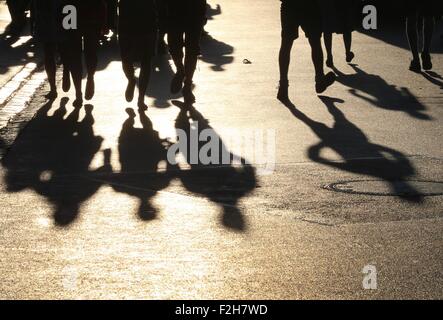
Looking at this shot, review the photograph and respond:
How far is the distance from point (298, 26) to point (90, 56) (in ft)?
7.42

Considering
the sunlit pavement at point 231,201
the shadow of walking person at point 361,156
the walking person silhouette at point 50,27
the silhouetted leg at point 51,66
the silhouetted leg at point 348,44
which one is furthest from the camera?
the silhouetted leg at point 348,44

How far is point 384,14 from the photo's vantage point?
2616cm

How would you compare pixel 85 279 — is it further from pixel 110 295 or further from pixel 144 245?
pixel 144 245

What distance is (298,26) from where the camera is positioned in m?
15.8

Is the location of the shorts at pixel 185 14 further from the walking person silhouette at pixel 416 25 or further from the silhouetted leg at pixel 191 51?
the walking person silhouette at pixel 416 25

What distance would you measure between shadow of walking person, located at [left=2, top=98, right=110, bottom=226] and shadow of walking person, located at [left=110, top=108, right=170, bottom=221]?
207mm

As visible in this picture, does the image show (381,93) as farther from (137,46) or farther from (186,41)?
(137,46)

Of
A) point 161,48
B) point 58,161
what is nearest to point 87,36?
point 58,161

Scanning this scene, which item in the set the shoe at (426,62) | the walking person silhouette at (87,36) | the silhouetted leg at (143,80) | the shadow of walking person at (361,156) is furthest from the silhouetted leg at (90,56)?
the shoe at (426,62)

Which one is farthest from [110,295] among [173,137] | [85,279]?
[173,137]

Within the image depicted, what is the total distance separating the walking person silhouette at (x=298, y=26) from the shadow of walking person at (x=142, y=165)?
6.75 ft

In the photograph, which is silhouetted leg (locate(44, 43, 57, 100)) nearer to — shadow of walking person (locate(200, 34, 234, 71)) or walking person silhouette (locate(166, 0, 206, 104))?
walking person silhouette (locate(166, 0, 206, 104))

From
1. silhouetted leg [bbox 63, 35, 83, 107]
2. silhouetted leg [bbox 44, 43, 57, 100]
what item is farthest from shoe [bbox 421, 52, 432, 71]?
silhouetted leg [bbox 44, 43, 57, 100]

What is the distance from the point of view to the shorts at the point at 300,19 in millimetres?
15758
